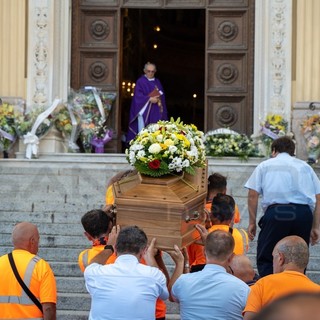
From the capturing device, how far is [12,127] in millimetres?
12523

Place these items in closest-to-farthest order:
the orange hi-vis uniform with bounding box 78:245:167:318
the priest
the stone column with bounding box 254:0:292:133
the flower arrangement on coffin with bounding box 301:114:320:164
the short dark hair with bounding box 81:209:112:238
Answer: the orange hi-vis uniform with bounding box 78:245:167:318, the short dark hair with bounding box 81:209:112:238, the flower arrangement on coffin with bounding box 301:114:320:164, the stone column with bounding box 254:0:292:133, the priest

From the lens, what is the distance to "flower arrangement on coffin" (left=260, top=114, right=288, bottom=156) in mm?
12227

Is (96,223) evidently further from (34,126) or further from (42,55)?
(42,55)

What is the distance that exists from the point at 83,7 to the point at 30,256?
1008 centimetres

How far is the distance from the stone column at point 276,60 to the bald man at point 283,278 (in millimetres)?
8834

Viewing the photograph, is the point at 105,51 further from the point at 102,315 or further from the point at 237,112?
the point at 102,315

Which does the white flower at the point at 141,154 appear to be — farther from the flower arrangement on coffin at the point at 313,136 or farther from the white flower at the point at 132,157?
the flower arrangement on coffin at the point at 313,136

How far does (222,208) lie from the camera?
5203 millimetres

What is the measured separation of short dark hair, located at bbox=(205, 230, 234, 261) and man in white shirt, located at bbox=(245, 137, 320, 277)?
2.18m

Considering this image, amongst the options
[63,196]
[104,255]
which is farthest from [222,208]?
[63,196]

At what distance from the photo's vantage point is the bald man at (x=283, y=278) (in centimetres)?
359

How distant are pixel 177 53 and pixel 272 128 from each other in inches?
543

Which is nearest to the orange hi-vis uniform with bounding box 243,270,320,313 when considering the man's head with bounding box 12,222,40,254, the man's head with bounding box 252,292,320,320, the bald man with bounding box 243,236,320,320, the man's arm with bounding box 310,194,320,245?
the bald man with bounding box 243,236,320,320

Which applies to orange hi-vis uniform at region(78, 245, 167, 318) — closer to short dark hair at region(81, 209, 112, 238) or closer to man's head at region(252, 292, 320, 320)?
short dark hair at region(81, 209, 112, 238)
